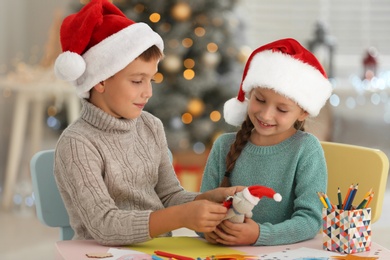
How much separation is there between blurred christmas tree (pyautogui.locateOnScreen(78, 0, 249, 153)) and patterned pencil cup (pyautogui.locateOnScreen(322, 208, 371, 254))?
3335 mm

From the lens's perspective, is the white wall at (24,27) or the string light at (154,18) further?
the white wall at (24,27)

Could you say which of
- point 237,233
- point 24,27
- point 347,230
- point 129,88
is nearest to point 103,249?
point 237,233

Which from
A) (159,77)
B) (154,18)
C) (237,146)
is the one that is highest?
(154,18)

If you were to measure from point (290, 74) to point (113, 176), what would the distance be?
0.47m

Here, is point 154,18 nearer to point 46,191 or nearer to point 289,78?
point 46,191

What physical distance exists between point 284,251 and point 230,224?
12 cm

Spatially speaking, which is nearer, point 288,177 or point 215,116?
point 288,177

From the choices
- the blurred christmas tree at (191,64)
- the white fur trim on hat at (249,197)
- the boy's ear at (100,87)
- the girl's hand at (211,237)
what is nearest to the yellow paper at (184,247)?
the girl's hand at (211,237)

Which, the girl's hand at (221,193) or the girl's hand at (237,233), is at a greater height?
the girl's hand at (221,193)

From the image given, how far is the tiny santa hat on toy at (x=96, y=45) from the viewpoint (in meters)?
1.68

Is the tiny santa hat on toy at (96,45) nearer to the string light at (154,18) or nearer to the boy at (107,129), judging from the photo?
the boy at (107,129)

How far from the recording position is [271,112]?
1.74 metres

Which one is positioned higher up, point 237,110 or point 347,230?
point 237,110

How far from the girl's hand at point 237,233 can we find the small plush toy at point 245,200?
17 millimetres
